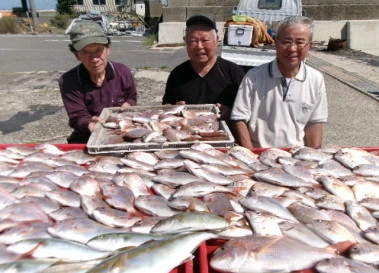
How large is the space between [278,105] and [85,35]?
5.99 ft

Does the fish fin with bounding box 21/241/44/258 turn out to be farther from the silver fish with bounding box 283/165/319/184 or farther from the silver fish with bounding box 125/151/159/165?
the silver fish with bounding box 283/165/319/184

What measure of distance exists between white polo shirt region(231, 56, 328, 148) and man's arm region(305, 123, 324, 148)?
1.8 inches

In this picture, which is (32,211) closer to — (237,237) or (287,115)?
(237,237)

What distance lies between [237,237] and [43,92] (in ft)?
28.5

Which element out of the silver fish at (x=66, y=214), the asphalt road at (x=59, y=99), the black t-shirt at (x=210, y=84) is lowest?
the asphalt road at (x=59, y=99)

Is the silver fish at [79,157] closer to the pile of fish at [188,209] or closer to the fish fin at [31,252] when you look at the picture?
the pile of fish at [188,209]

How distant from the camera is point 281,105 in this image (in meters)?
3.05

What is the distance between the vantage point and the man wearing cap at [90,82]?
122 inches

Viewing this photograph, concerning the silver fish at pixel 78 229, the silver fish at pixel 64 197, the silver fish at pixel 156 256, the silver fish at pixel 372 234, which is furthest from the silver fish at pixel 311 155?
the silver fish at pixel 64 197

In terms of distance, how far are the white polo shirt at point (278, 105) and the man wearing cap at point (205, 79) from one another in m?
0.29

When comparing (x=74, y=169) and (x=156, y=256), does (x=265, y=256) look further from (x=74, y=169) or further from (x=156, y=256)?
(x=74, y=169)

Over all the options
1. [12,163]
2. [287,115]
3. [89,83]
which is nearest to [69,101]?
[89,83]

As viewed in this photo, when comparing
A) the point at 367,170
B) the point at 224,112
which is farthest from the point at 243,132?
the point at 367,170

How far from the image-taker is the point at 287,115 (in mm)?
3074
